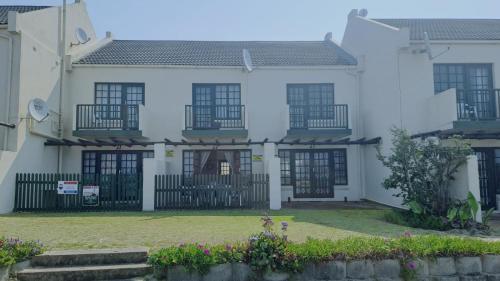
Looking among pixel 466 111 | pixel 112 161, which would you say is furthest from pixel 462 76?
pixel 112 161

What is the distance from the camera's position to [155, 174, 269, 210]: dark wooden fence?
12109 mm

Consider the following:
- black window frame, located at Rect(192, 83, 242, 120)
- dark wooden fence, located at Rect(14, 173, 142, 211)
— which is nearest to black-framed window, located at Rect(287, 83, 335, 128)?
black window frame, located at Rect(192, 83, 242, 120)

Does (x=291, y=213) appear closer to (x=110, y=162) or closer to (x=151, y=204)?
(x=151, y=204)

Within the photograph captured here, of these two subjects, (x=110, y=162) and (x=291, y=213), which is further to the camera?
(x=110, y=162)

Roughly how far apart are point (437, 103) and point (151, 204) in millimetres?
11741

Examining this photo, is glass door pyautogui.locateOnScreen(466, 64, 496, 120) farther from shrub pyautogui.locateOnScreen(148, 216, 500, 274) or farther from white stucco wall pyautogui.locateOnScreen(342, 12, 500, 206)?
shrub pyautogui.locateOnScreen(148, 216, 500, 274)

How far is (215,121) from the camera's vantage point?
15.1 meters

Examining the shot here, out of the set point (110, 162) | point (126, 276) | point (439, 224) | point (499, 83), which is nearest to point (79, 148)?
point (110, 162)

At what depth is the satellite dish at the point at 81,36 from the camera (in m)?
15.9

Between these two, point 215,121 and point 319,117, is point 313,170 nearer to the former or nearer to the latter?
point 319,117

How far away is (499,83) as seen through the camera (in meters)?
12.9

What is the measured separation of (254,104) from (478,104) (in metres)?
9.60

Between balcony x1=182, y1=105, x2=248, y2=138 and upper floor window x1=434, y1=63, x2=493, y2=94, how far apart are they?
863 cm

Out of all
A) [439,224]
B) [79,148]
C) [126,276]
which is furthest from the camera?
[79,148]
